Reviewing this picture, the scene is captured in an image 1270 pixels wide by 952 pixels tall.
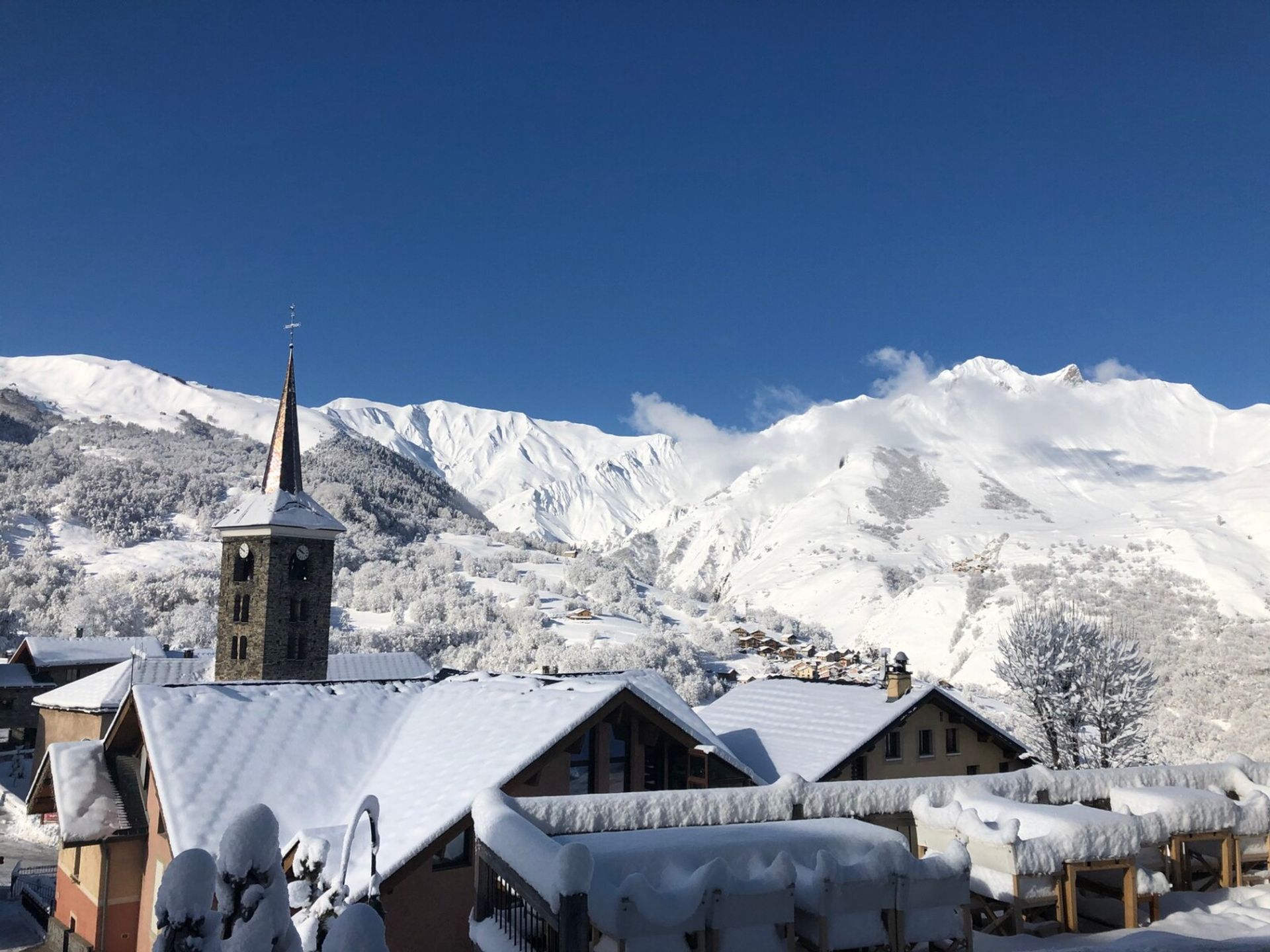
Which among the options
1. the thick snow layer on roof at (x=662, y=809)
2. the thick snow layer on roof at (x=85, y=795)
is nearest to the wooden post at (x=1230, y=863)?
the thick snow layer on roof at (x=662, y=809)

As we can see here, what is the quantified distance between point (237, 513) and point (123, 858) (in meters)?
19.3

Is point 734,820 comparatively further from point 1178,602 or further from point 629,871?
point 1178,602

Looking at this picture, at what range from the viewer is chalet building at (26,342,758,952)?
14266mm

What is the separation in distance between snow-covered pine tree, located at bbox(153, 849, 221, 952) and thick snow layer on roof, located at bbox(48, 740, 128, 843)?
53.2 feet

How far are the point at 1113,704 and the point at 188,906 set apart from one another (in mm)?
34104

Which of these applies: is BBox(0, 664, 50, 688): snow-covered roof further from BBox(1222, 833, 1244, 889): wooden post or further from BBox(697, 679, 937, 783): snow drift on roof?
BBox(1222, 833, 1244, 889): wooden post

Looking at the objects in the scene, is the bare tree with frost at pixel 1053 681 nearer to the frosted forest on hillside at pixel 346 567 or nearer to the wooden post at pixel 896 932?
the wooden post at pixel 896 932

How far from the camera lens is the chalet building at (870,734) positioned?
2175 centimetres

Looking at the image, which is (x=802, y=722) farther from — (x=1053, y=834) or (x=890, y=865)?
(x=890, y=865)

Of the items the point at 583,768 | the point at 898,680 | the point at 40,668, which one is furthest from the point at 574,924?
the point at 40,668

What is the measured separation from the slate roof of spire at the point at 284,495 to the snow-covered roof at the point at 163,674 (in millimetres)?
6172

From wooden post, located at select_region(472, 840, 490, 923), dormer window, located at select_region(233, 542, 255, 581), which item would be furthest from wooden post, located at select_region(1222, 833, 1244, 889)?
dormer window, located at select_region(233, 542, 255, 581)

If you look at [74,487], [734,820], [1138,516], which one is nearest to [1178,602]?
[1138,516]

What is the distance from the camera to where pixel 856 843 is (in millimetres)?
10609
